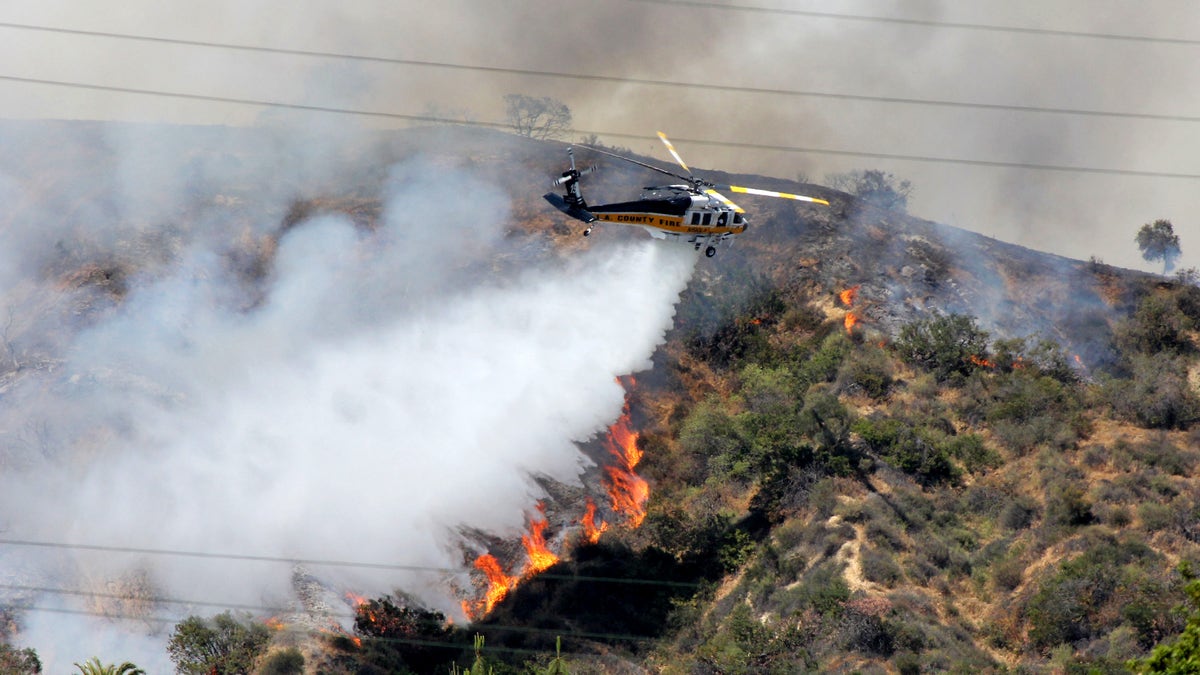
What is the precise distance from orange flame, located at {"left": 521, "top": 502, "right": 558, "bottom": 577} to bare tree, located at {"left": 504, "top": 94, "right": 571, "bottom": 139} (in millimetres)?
68747

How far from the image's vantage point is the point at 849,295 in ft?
255

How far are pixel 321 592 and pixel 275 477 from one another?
730cm

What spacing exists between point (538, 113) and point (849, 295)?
54629 millimetres

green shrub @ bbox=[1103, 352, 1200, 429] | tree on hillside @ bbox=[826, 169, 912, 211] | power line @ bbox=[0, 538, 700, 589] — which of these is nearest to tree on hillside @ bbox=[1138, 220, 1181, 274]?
tree on hillside @ bbox=[826, 169, 912, 211]

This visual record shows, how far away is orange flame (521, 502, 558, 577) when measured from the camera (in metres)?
59.6

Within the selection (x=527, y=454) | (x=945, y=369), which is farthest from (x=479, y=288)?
(x=945, y=369)

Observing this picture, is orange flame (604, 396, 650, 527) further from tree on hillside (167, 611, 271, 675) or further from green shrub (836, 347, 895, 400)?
tree on hillside (167, 611, 271, 675)

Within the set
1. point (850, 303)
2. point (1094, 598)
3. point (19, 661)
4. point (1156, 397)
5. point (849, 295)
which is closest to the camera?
point (1094, 598)

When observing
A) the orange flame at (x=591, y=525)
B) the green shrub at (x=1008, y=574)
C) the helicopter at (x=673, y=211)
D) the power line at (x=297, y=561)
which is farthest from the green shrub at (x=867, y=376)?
the power line at (x=297, y=561)

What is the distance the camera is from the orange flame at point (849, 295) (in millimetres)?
77375

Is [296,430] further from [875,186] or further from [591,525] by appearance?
[875,186]

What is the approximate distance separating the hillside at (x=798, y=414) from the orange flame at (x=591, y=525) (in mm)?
479

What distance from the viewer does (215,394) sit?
6619cm

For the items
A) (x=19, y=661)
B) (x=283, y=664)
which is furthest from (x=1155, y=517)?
(x=19, y=661)
